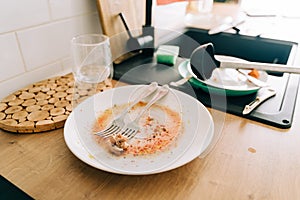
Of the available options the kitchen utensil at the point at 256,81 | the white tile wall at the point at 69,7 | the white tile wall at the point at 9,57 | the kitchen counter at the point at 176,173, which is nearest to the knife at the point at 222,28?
the kitchen utensil at the point at 256,81

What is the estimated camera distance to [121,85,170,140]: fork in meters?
0.52

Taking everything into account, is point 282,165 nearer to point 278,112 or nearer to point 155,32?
point 278,112

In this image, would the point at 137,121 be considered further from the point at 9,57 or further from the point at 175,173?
the point at 9,57

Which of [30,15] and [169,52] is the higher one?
[30,15]

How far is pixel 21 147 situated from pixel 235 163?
0.41m

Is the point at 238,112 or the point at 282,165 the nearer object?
the point at 282,165

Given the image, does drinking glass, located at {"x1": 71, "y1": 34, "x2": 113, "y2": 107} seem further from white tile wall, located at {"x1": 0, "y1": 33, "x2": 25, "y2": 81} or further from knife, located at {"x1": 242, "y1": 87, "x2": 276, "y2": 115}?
knife, located at {"x1": 242, "y1": 87, "x2": 276, "y2": 115}

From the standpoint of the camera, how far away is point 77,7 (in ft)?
2.45

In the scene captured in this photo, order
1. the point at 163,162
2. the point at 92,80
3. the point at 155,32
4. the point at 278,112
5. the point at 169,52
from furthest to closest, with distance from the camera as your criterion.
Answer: the point at 155,32 < the point at 169,52 < the point at 92,80 < the point at 278,112 < the point at 163,162

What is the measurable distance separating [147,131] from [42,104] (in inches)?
10.3

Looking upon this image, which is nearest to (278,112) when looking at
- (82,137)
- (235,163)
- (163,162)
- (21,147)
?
(235,163)

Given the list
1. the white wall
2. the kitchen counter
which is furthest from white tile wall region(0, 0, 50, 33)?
the kitchen counter

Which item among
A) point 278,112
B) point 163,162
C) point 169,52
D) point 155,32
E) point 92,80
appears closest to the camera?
point 163,162

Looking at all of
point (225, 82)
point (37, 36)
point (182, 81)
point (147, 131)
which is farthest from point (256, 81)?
point (37, 36)
